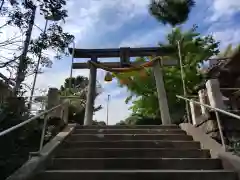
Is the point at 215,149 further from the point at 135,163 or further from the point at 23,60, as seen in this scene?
the point at 23,60

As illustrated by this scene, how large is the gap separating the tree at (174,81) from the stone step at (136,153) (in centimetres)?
690

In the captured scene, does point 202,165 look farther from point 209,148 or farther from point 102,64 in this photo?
point 102,64

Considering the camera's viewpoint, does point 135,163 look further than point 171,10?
No

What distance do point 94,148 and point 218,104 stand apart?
2.76m

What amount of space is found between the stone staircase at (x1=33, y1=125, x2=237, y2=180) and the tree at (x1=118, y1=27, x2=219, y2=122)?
6.07 metres

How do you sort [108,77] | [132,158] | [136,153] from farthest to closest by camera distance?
[108,77], [136,153], [132,158]

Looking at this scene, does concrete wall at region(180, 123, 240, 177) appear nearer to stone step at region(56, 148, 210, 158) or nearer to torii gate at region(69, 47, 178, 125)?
stone step at region(56, 148, 210, 158)

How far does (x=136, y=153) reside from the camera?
Answer: 4.23 meters

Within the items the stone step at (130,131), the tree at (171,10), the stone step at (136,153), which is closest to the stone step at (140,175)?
the stone step at (136,153)

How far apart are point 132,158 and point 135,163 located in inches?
4.7

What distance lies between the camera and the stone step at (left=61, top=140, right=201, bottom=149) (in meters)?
4.62

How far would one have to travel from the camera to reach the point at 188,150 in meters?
4.24

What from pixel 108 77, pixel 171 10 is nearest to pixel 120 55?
pixel 108 77

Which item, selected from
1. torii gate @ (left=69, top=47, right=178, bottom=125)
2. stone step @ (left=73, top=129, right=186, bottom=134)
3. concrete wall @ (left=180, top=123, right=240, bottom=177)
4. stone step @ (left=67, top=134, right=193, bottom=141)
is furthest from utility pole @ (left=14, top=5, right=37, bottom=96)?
concrete wall @ (left=180, top=123, right=240, bottom=177)
